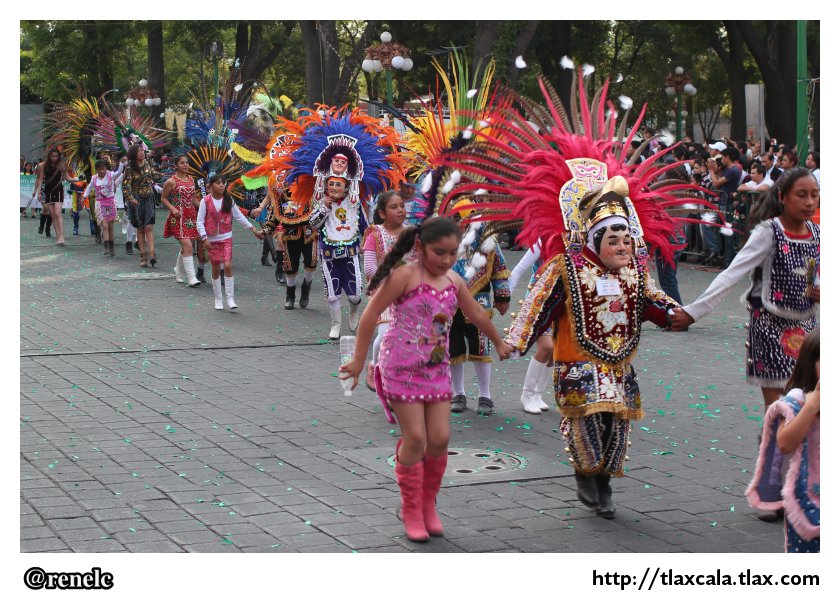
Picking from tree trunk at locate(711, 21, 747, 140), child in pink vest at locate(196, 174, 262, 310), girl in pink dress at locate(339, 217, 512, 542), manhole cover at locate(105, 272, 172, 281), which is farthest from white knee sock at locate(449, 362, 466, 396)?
tree trunk at locate(711, 21, 747, 140)

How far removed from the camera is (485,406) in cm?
881

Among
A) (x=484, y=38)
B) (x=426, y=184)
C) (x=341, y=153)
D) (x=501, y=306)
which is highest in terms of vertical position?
(x=484, y=38)

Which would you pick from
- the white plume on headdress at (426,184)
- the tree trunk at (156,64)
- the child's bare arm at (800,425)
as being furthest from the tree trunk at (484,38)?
the child's bare arm at (800,425)

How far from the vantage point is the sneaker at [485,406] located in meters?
8.80

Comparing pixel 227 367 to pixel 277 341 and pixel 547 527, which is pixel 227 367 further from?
pixel 547 527

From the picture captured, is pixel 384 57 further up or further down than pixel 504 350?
further up

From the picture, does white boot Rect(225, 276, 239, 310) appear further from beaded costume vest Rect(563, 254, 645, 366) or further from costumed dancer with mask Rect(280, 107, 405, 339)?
beaded costume vest Rect(563, 254, 645, 366)

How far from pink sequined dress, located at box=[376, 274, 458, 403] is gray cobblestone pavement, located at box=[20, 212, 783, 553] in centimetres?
71

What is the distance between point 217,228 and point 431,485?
8.94 m

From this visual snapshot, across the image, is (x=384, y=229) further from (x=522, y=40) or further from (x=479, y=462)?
(x=522, y=40)

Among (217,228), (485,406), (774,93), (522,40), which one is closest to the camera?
(485,406)

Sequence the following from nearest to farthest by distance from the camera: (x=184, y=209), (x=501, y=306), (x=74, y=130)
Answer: (x=501, y=306) → (x=184, y=209) → (x=74, y=130)

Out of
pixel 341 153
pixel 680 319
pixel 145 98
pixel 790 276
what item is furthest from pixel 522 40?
pixel 680 319

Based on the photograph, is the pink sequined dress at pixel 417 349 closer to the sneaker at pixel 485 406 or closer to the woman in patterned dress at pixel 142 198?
the sneaker at pixel 485 406
